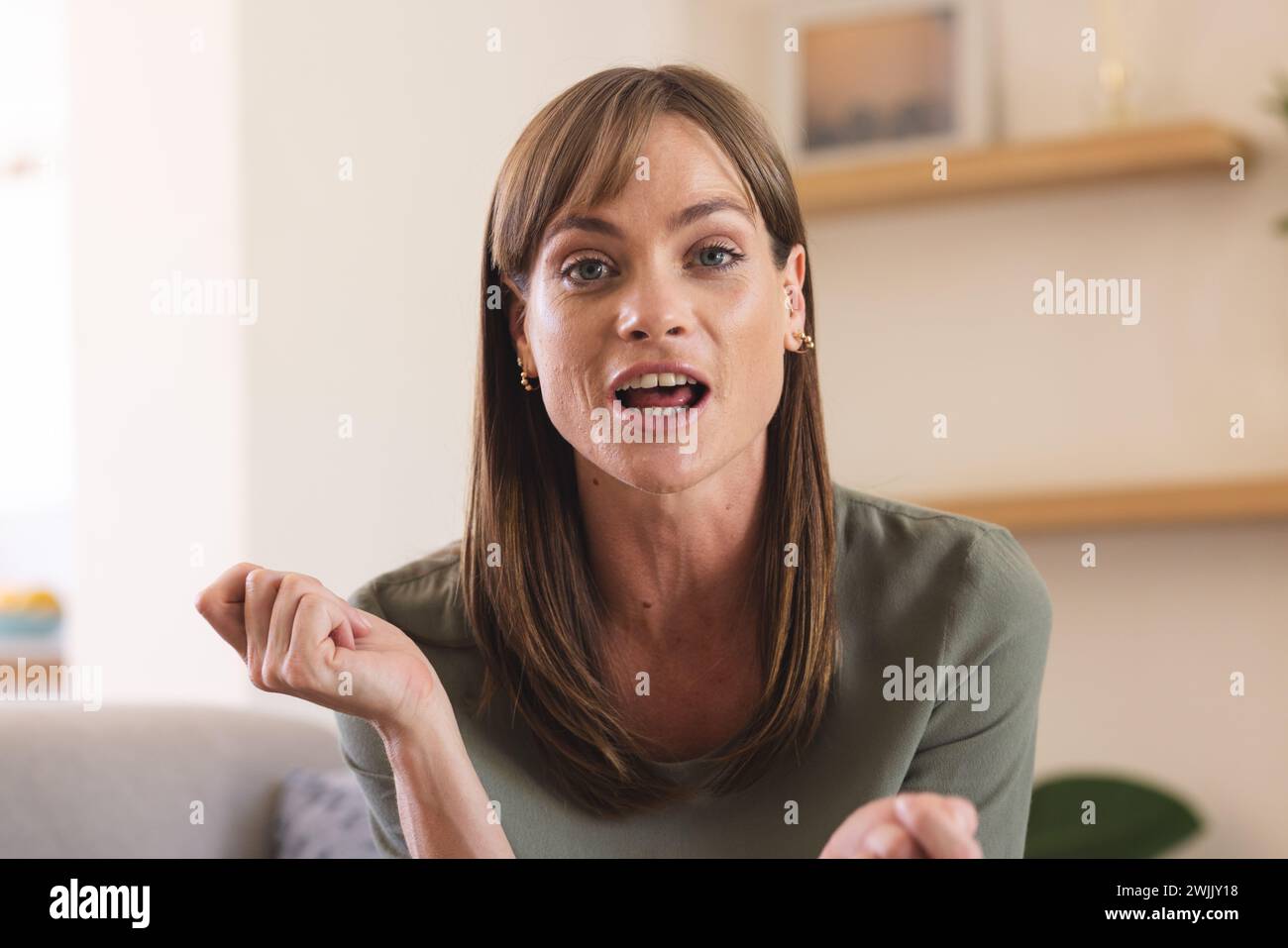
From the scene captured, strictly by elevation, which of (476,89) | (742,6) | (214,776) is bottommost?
(214,776)

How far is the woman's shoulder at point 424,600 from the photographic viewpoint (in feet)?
3.29

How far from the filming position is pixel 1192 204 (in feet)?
7.42

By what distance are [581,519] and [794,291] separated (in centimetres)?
22

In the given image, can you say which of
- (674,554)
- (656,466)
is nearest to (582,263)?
(656,466)

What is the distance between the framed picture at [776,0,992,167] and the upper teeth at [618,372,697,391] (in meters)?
1.67

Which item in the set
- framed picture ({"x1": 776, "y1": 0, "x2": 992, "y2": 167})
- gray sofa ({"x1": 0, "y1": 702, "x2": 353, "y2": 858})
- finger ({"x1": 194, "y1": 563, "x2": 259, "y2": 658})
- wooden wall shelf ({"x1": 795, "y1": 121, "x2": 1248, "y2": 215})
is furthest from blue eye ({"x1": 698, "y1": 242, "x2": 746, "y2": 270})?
framed picture ({"x1": 776, "y1": 0, "x2": 992, "y2": 167})

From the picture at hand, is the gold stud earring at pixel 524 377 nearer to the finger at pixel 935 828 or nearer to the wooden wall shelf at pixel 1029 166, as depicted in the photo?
the finger at pixel 935 828

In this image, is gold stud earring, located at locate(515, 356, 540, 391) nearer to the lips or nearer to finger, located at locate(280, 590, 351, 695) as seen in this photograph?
the lips

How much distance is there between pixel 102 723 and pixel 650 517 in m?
0.67

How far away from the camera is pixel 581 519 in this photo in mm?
1010

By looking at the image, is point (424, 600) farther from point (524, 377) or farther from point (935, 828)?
point (935, 828)

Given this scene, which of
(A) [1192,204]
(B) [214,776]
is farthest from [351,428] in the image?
(A) [1192,204]

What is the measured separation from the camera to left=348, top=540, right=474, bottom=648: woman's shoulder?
100 centimetres
